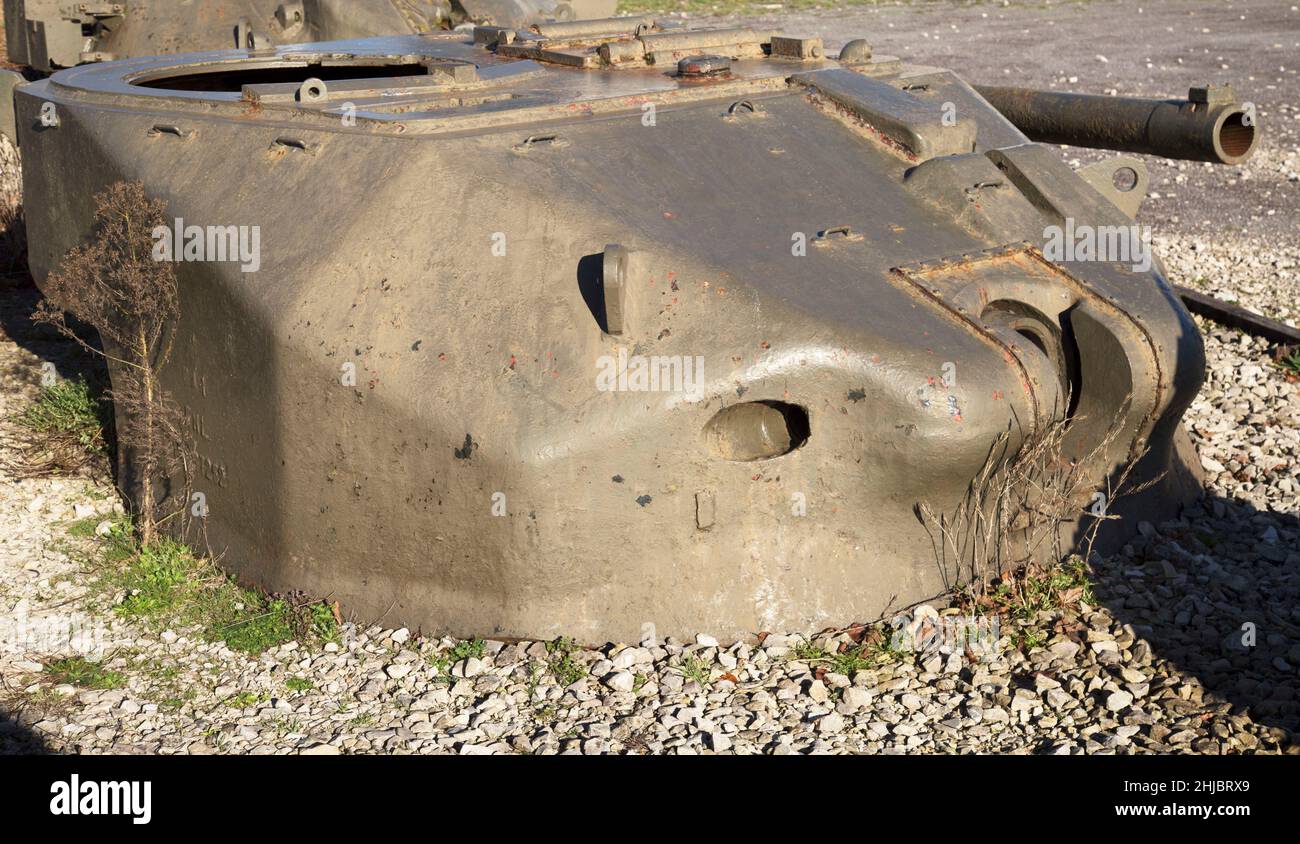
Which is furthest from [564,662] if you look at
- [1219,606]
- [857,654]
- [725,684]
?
[1219,606]

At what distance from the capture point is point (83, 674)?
17.6ft

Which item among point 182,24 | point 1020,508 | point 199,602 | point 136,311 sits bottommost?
point 199,602

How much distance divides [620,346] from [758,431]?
0.54 meters

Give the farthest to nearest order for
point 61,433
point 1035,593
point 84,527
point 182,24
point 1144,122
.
Result: point 182,24 < point 61,433 < point 1144,122 < point 84,527 < point 1035,593

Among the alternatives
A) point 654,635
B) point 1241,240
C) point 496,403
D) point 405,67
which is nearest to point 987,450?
point 654,635

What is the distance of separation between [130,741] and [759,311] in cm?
242

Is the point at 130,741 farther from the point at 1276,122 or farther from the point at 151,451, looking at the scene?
the point at 1276,122

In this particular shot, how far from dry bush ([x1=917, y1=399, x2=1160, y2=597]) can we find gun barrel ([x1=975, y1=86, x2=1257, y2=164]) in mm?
1789

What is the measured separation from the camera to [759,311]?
195 inches

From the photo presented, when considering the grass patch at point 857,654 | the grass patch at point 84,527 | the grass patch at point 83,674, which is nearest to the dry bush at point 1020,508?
the grass patch at point 857,654

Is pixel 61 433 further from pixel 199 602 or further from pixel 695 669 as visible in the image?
pixel 695 669

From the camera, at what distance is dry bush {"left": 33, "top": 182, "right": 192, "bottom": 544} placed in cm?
570

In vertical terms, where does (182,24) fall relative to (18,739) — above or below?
Result: above

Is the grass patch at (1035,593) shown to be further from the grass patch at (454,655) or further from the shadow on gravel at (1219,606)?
the grass patch at (454,655)
